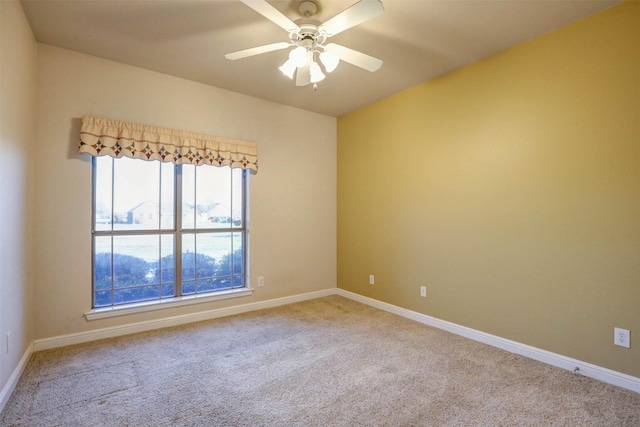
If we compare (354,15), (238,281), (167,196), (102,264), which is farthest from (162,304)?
(354,15)

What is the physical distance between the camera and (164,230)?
336cm

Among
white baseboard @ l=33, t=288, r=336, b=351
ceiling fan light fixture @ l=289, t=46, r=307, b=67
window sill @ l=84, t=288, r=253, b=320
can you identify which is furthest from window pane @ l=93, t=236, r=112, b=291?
ceiling fan light fixture @ l=289, t=46, r=307, b=67

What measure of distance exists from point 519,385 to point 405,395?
2.69 feet

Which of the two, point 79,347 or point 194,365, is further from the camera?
point 79,347

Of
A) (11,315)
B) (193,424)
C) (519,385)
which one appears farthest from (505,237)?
(11,315)

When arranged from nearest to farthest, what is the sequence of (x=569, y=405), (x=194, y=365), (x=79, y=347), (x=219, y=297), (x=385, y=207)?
1. (x=569, y=405)
2. (x=194, y=365)
3. (x=79, y=347)
4. (x=219, y=297)
5. (x=385, y=207)

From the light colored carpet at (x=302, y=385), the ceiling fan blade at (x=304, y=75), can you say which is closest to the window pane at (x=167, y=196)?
the light colored carpet at (x=302, y=385)

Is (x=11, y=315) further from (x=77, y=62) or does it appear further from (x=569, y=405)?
(x=569, y=405)

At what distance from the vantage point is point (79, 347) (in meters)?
2.74

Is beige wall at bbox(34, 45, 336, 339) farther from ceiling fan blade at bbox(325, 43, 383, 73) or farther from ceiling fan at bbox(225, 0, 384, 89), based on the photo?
ceiling fan blade at bbox(325, 43, 383, 73)

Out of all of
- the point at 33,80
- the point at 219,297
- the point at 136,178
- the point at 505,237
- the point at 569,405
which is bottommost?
the point at 569,405

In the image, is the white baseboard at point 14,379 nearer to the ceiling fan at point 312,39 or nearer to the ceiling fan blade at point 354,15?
the ceiling fan at point 312,39

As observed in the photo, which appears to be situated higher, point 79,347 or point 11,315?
point 11,315

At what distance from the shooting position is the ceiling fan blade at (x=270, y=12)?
1.72 m
